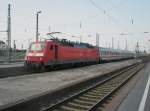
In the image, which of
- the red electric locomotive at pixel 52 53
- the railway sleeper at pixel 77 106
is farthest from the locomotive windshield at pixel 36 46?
the railway sleeper at pixel 77 106

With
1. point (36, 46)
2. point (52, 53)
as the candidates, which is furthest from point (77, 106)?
point (36, 46)

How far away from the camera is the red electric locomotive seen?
2880 centimetres

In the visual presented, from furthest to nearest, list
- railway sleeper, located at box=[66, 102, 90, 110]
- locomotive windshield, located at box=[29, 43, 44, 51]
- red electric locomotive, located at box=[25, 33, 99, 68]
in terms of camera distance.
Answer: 1. locomotive windshield, located at box=[29, 43, 44, 51]
2. red electric locomotive, located at box=[25, 33, 99, 68]
3. railway sleeper, located at box=[66, 102, 90, 110]

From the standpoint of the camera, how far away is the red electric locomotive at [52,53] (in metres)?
28.8

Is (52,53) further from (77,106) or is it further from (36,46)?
(77,106)

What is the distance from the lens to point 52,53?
3023 centimetres

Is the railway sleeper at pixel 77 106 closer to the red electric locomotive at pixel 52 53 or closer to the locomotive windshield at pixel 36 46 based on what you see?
the red electric locomotive at pixel 52 53

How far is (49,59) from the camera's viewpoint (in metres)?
29.4

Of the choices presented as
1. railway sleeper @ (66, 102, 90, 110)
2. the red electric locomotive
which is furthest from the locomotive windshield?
railway sleeper @ (66, 102, 90, 110)

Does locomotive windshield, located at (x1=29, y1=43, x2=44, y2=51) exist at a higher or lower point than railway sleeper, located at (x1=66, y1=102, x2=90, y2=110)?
higher

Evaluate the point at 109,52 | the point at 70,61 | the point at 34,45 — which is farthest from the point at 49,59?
the point at 109,52

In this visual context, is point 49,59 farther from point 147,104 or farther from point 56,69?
point 147,104

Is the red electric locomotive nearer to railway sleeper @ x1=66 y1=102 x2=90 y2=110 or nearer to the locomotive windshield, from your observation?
the locomotive windshield

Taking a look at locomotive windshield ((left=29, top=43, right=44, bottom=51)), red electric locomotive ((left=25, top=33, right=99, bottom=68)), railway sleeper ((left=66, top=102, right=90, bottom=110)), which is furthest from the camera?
locomotive windshield ((left=29, top=43, right=44, bottom=51))
